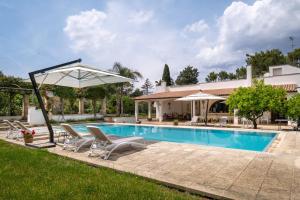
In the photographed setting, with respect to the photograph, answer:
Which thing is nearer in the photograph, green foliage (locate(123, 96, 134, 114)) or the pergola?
the pergola

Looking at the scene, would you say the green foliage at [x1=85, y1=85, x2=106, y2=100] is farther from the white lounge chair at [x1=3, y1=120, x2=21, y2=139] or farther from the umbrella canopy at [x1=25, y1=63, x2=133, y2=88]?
the white lounge chair at [x1=3, y1=120, x2=21, y2=139]

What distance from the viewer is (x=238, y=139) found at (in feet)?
45.5

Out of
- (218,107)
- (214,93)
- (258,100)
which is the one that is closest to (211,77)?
(218,107)

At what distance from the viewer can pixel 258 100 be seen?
51.1 feet

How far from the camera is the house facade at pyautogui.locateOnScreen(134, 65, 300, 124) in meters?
21.1

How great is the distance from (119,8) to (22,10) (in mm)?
5867

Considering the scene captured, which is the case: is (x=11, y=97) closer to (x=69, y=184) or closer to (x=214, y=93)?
(x=214, y=93)

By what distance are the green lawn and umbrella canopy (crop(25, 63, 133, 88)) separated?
17.4 feet

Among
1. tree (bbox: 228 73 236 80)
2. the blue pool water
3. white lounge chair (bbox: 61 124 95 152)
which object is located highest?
tree (bbox: 228 73 236 80)

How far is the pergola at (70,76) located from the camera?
9695 mm

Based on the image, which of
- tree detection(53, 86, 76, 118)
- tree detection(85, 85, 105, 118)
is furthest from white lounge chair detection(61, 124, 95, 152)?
tree detection(85, 85, 105, 118)

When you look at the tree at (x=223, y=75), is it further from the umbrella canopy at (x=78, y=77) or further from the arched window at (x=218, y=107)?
the umbrella canopy at (x=78, y=77)

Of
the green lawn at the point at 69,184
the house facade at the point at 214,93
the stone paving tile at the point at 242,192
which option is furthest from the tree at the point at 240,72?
the green lawn at the point at 69,184

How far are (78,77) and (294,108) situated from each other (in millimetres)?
13583
